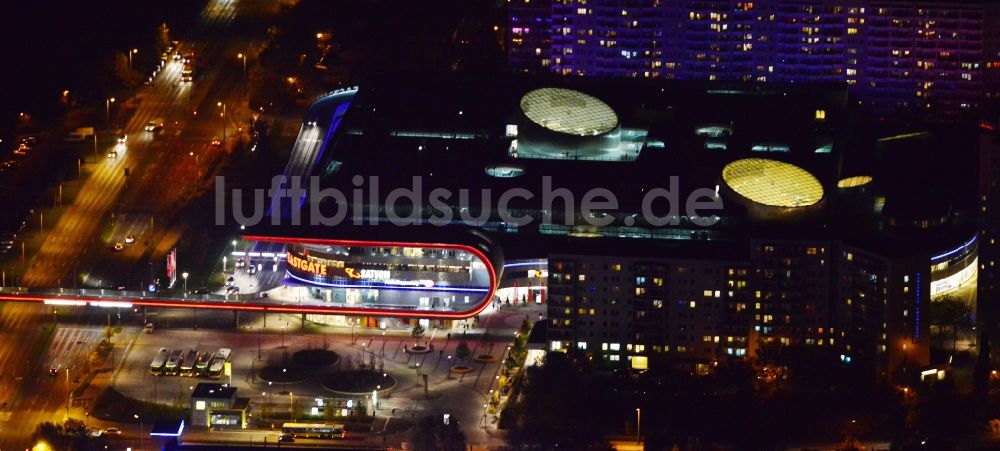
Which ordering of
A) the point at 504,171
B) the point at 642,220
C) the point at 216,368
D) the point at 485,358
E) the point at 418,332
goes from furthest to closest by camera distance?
the point at 504,171 < the point at 642,220 < the point at 418,332 < the point at 485,358 < the point at 216,368

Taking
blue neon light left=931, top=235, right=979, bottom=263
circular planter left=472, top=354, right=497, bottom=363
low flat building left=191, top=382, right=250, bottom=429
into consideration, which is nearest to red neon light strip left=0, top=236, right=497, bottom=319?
circular planter left=472, top=354, right=497, bottom=363

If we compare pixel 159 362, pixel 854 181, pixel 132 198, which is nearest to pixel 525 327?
pixel 159 362

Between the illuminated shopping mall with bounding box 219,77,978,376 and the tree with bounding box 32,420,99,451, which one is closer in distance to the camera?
the tree with bounding box 32,420,99,451

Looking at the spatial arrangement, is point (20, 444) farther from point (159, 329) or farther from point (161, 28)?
point (161, 28)

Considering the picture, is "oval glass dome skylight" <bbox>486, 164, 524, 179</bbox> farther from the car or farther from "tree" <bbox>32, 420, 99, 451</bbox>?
"tree" <bbox>32, 420, 99, 451</bbox>

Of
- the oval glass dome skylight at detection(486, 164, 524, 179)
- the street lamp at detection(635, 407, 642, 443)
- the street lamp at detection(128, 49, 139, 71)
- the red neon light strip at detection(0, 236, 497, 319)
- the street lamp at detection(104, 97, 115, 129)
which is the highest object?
the street lamp at detection(128, 49, 139, 71)

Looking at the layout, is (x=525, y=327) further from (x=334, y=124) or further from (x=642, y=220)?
(x=334, y=124)
